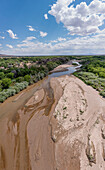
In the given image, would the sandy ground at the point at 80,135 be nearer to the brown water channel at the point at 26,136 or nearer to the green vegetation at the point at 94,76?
the brown water channel at the point at 26,136

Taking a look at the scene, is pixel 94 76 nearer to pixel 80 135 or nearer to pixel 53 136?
pixel 80 135

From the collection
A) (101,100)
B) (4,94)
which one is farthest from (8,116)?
(101,100)

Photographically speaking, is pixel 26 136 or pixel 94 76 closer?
pixel 26 136

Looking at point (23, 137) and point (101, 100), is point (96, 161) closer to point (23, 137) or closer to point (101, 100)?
point (23, 137)

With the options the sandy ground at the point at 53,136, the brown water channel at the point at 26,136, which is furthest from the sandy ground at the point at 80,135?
the brown water channel at the point at 26,136

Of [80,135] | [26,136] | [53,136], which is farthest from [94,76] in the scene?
[26,136]

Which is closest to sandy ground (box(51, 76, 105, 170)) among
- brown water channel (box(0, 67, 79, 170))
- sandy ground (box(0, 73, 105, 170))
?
sandy ground (box(0, 73, 105, 170))

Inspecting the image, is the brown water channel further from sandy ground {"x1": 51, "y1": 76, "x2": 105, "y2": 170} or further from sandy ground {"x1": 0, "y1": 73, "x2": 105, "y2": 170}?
sandy ground {"x1": 51, "y1": 76, "x2": 105, "y2": 170}
